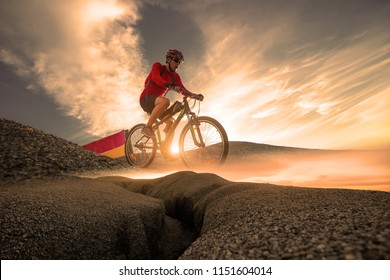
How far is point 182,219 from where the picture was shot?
495cm

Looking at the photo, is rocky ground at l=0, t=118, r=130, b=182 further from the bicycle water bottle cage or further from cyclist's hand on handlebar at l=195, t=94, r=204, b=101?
cyclist's hand on handlebar at l=195, t=94, r=204, b=101

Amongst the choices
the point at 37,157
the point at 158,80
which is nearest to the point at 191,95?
the point at 158,80

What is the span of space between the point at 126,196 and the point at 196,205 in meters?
1.23

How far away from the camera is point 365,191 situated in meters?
3.63

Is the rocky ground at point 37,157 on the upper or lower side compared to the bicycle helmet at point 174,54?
lower

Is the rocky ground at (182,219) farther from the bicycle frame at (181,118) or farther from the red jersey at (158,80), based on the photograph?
the red jersey at (158,80)

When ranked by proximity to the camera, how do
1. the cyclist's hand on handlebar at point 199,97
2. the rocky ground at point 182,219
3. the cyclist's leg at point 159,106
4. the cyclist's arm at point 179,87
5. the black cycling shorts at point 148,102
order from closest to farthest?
the rocky ground at point 182,219, the cyclist's hand on handlebar at point 199,97, the cyclist's arm at point 179,87, the cyclist's leg at point 159,106, the black cycling shorts at point 148,102

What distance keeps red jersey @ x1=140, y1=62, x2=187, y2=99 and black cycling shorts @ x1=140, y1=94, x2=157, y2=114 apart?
9 cm

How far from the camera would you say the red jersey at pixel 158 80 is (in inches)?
228

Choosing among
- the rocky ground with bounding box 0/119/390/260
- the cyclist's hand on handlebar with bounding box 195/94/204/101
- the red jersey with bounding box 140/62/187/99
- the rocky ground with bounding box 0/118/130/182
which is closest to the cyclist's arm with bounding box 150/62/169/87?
the red jersey with bounding box 140/62/187/99

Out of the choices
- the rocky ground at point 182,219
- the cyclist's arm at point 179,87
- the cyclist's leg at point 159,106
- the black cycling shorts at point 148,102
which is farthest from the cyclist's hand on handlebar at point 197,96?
the rocky ground at point 182,219

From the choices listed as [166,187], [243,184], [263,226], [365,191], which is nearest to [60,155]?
[166,187]

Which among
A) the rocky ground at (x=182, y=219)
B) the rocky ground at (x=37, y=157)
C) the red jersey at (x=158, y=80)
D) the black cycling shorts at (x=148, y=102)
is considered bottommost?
the rocky ground at (x=182, y=219)

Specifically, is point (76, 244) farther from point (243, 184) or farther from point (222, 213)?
point (243, 184)
